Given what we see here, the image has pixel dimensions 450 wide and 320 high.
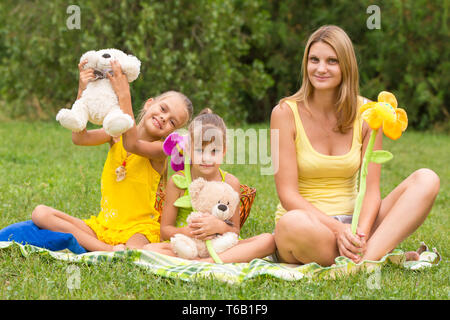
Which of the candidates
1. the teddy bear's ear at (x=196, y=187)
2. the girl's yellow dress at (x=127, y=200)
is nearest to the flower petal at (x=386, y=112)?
the teddy bear's ear at (x=196, y=187)

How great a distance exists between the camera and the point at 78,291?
2494 mm

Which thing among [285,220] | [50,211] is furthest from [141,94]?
[285,220]

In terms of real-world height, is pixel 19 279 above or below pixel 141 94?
below

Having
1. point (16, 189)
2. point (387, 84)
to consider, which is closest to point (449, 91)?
point (387, 84)

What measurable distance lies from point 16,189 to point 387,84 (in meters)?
8.02

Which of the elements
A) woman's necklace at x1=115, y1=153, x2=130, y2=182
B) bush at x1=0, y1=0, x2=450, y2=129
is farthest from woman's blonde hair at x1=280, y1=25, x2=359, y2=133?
bush at x1=0, y1=0, x2=450, y2=129

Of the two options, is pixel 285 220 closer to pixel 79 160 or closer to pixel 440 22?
pixel 79 160

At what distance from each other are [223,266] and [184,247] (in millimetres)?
261

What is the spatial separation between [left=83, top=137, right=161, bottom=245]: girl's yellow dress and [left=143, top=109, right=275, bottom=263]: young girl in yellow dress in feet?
0.86

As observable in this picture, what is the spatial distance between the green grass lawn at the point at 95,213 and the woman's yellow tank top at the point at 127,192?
519mm
